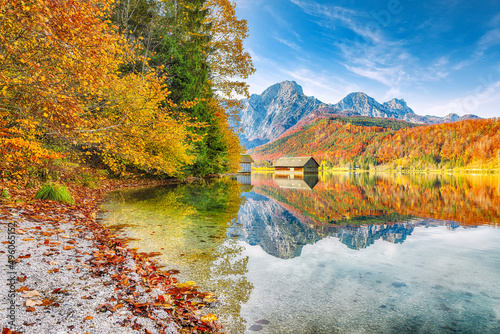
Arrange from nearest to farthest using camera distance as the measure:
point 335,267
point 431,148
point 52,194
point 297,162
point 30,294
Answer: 1. point 30,294
2. point 335,267
3. point 52,194
4. point 297,162
5. point 431,148

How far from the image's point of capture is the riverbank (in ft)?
8.46

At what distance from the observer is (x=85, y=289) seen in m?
3.24

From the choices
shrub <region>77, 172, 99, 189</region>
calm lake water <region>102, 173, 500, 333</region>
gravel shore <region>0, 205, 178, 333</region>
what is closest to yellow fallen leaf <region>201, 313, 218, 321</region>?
calm lake water <region>102, 173, 500, 333</region>

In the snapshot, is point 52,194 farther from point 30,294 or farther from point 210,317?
point 210,317

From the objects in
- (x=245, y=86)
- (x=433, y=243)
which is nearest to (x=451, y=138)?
(x=245, y=86)

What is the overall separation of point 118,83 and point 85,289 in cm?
1019

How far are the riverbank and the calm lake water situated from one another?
51cm

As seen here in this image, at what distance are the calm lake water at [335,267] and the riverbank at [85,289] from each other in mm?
511

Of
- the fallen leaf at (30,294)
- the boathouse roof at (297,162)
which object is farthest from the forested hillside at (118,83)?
the boathouse roof at (297,162)

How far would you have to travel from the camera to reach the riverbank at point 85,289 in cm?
258

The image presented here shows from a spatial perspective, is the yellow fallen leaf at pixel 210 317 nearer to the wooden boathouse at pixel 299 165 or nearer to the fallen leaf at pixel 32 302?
the fallen leaf at pixel 32 302

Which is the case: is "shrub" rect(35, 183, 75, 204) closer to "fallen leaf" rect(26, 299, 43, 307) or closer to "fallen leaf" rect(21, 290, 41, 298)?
"fallen leaf" rect(21, 290, 41, 298)

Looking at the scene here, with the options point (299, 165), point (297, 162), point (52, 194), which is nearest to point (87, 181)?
point (52, 194)

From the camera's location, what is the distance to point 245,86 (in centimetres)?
2441
